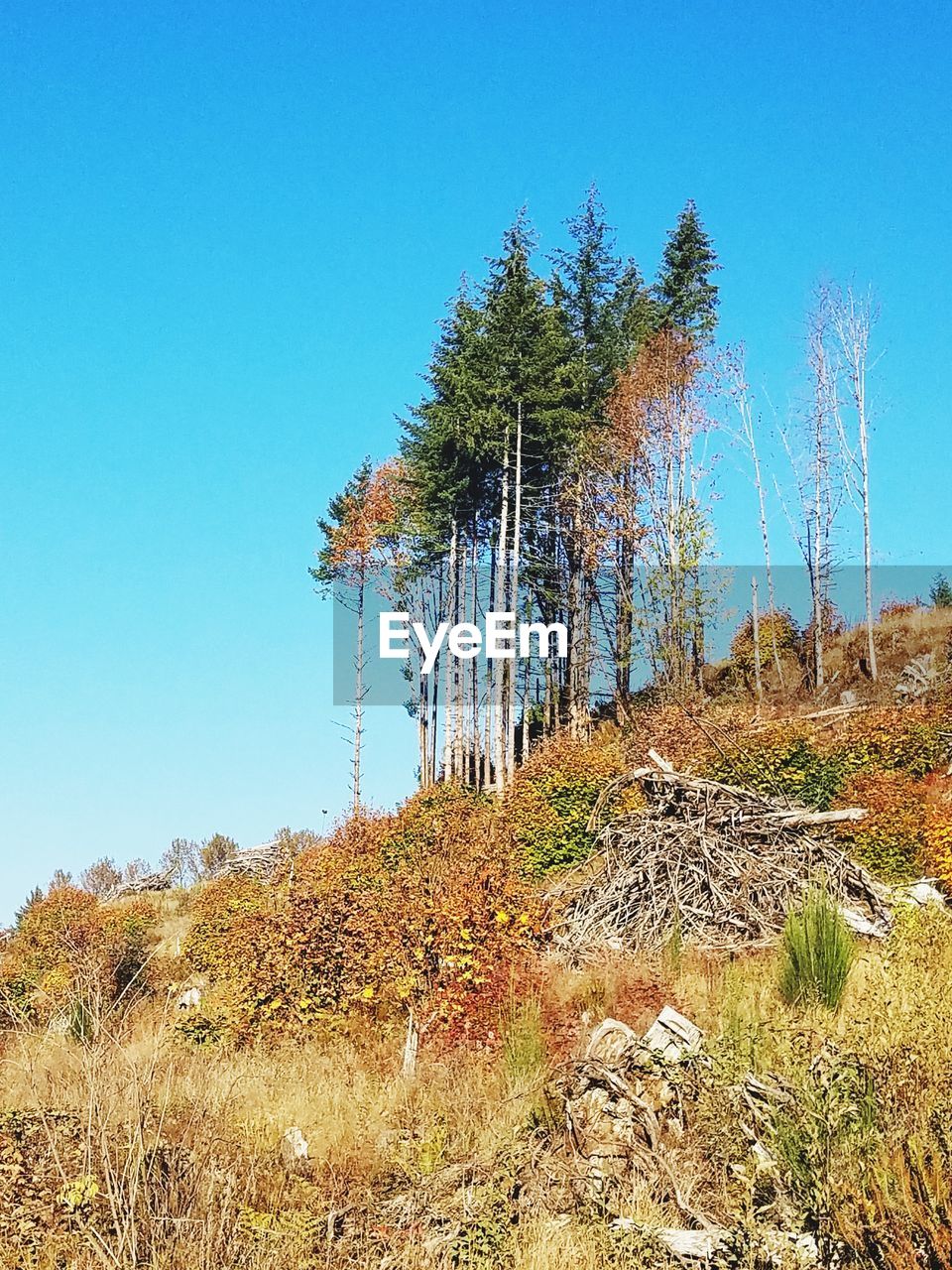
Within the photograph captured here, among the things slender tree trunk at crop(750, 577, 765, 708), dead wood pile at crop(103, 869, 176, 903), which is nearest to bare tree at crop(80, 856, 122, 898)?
dead wood pile at crop(103, 869, 176, 903)

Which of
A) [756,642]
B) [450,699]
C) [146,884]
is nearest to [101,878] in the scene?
[146,884]

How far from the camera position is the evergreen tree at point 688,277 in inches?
1358

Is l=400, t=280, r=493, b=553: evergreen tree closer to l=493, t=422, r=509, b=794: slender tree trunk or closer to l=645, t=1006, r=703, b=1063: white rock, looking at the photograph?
l=493, t=422, r=509, b=794: slender tree trunk

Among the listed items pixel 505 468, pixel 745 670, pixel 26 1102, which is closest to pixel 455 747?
pixel 505 468

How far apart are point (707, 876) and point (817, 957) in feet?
9.59

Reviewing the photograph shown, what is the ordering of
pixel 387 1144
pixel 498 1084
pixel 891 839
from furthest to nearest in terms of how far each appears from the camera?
1. pixel 891 839
2. pixel 498 1084
3. pixel 387 1144

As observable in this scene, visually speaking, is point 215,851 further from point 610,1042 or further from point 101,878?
point 610,1042

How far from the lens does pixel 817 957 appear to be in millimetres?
9398

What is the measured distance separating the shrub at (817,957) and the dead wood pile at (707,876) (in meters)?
1.77

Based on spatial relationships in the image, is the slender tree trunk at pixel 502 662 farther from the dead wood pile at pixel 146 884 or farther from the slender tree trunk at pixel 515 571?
the dead wood pile at pixel 146 884

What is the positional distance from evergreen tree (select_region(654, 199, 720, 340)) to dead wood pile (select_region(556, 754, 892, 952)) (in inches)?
939

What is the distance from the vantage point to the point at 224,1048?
402 inches

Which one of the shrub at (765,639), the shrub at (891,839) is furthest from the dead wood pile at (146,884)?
the shrub at (891,839)

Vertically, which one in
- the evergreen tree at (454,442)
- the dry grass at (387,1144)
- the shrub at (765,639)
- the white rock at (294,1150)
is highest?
the evergreen tree at (454,442)
